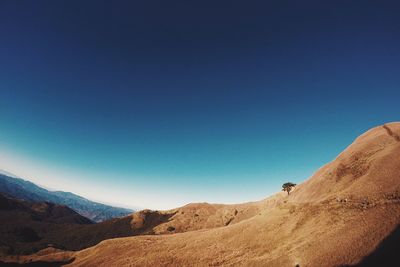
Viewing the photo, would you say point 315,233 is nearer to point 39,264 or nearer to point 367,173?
point 367,173

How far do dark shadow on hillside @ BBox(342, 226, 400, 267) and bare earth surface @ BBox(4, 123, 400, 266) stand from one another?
663mm

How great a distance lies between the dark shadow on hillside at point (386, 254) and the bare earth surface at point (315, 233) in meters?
0.66

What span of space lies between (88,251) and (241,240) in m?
37.3

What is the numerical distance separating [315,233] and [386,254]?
974 cm

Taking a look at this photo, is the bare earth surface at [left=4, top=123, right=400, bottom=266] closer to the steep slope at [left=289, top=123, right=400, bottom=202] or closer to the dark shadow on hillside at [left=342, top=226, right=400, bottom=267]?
the steep slope at [left=289, top=123, right=400, bottom=202]

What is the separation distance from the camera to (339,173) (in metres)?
46.6

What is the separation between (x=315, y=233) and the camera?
94.7 ft

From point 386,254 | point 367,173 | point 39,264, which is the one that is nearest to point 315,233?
point 386,254

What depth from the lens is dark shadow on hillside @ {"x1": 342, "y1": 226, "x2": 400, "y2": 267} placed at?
61.0 feet

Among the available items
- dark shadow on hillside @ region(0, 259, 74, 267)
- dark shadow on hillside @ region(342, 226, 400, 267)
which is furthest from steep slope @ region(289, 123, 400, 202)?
dark shadow on hillside @ region(0, 259, 74, 267)

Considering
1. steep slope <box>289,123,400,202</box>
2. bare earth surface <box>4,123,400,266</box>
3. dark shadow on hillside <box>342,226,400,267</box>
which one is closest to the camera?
dark shadow on hillside <box>342,226,400,267</box>

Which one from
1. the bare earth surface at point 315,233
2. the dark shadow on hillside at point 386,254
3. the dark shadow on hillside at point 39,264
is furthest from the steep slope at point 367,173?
the dark shadow on hillside at point 39,264

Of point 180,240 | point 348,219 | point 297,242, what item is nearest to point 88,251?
point 180,240

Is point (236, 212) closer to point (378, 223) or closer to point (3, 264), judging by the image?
point (3, 264)
